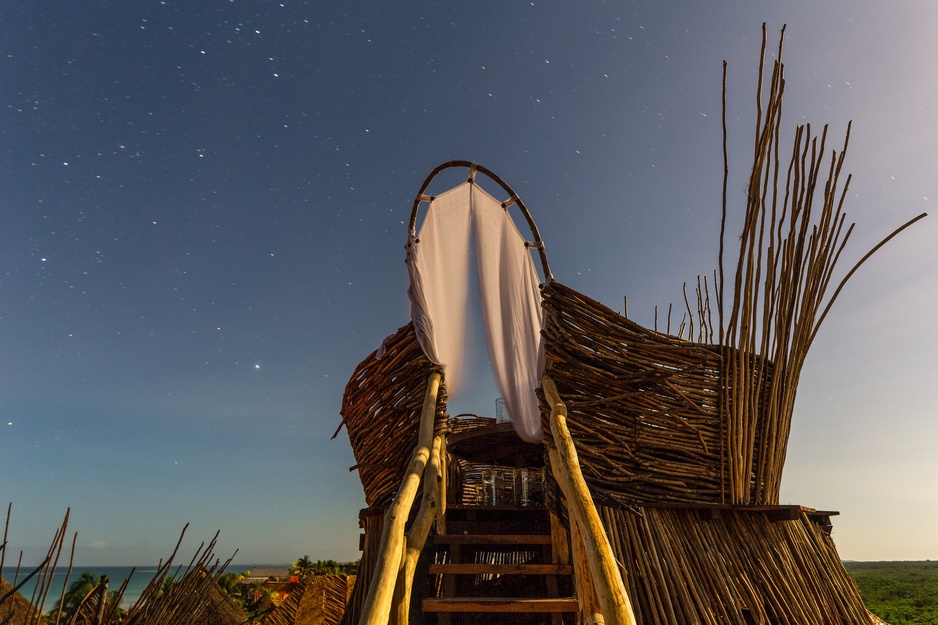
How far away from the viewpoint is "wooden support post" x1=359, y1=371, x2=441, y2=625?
1694mm

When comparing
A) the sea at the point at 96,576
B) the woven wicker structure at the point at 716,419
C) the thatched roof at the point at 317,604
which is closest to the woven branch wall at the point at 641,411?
the woven wicker structure at the point at 716,419

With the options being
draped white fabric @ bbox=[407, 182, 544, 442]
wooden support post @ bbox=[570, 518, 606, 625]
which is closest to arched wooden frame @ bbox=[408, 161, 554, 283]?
draped white fabric @ bbox=[407, 182, 544, 442]

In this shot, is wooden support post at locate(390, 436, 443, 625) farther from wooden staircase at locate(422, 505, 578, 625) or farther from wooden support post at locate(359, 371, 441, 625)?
wooden staircase at locate(422, 505, 578, 625)

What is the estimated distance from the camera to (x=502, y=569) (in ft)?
9.89

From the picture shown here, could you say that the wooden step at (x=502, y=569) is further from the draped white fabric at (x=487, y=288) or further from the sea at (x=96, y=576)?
the sea at (x=96, y=576)

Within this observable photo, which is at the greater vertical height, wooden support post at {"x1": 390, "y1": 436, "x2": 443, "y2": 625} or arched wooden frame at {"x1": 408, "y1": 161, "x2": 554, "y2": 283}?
arched wooden frame at {"x1": 408, "y1": 161, "x2": 554, "y2": 283}

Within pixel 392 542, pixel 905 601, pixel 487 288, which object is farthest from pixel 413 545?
pixel 905 601

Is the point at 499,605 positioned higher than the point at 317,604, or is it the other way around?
the point at 499,605

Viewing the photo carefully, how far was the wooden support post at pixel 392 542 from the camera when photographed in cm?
169

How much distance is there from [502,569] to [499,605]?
28 centimetres

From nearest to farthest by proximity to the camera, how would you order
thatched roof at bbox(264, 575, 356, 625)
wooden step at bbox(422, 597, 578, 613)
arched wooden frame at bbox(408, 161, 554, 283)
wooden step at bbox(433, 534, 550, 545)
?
wooden step at bbox(422, 597, 578, 613), wooden step at bbox(433, 534, 550, 545), arched wooden frame at bbox(408, 161, 554, 283), thatched roof at bbox(264, 575, 356, 625)

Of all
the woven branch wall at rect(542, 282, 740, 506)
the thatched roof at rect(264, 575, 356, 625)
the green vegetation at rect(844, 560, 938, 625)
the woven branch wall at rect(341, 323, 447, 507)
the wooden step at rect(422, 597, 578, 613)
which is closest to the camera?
the wooden step at rect(422, 597, 578, 613)

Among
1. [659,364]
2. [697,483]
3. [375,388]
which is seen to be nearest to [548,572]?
[697,483]

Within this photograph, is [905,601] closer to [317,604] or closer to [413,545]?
[317,604]
